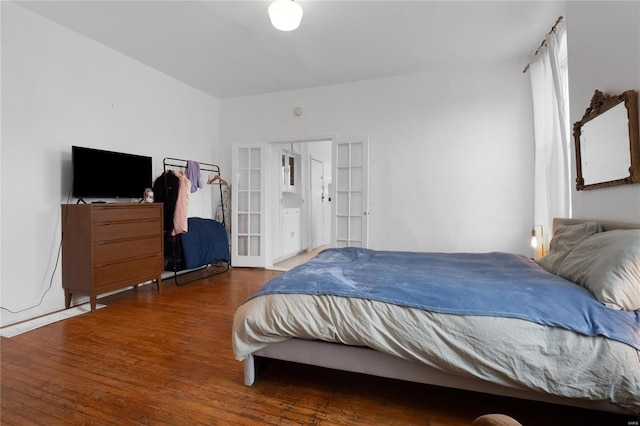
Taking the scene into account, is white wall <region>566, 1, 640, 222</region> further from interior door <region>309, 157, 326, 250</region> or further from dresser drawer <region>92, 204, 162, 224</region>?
interior door <region>309, 157, 326, 250</region>

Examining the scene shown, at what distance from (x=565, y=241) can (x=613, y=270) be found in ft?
2.42

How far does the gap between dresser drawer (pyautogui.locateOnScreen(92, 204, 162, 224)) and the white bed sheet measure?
2077 mm

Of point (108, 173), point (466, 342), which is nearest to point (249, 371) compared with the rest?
point (466, 342)

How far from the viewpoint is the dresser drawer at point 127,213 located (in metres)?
2.82

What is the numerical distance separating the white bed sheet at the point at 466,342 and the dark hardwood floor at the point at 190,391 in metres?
0.28

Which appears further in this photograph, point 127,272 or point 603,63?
point 127,272

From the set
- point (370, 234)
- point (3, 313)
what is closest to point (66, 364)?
point (3, 313)

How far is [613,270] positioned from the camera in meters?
1.35

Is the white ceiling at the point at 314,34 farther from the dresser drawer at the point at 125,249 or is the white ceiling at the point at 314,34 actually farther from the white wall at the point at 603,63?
the dresser drawer at the point at 125,249

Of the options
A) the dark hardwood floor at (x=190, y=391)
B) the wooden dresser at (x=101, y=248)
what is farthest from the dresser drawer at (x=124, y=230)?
the dark hardwood floor at (x=190, y=391)

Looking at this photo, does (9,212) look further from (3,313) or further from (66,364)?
(66,364)

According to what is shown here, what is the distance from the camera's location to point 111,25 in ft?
9.53

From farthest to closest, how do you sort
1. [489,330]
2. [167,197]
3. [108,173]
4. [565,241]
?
[167,197] → [108,173] → [565,241] → [489,330]

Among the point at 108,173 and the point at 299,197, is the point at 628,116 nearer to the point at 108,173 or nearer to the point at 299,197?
the point at 108,173
